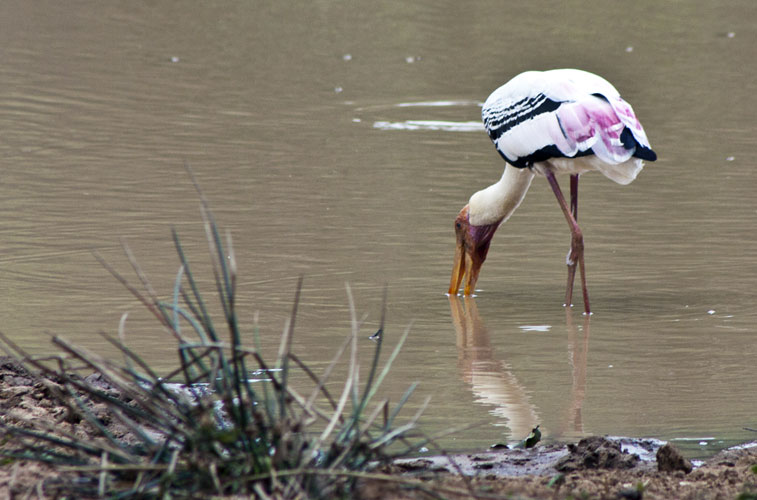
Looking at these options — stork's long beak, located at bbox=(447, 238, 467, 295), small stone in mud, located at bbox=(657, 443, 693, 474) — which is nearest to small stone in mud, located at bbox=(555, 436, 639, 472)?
small stone in mud, located at bbox=(657, 443, 693, 474)

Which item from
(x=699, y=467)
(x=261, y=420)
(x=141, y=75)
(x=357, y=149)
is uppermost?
(x=141, y=75)

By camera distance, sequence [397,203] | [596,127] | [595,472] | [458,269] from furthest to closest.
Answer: [397,203] → [458,269] → [596,127] → [595,472]

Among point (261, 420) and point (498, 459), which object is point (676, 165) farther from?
point (261, 420)

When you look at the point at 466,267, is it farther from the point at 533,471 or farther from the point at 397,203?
the point at 533,471

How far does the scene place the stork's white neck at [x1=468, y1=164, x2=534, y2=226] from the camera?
7.65m

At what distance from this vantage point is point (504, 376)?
19.0ft

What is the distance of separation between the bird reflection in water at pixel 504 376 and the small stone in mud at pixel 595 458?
47 cm

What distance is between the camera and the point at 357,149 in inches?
452

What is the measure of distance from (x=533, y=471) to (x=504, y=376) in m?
1.44

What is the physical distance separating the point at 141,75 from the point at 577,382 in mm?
10176

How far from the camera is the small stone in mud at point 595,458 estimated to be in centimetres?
430

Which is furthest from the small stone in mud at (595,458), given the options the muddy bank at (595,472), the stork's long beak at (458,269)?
the stork's long beak at (458,269)

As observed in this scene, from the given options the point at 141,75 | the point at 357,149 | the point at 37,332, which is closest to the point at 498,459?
the point at 37,332

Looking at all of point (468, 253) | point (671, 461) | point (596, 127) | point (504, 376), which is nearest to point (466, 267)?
point (468, 253)
